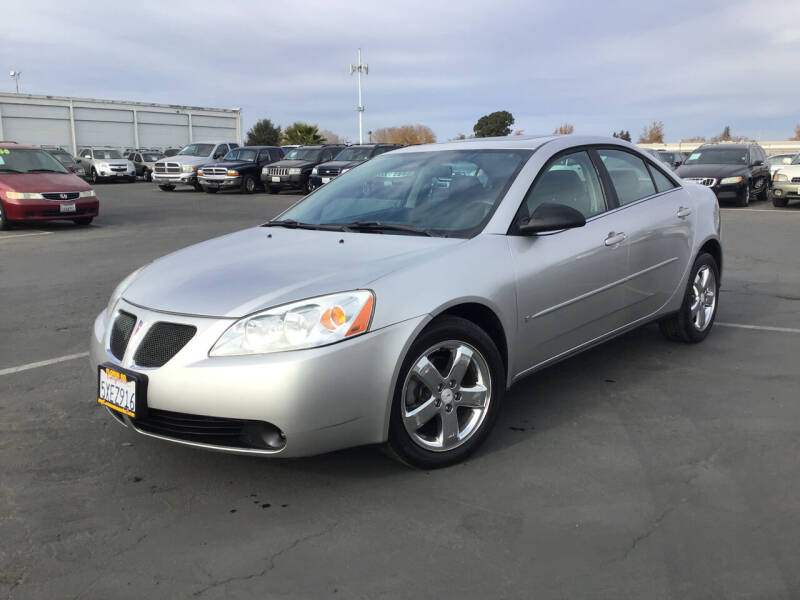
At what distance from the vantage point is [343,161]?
2466 centimetres

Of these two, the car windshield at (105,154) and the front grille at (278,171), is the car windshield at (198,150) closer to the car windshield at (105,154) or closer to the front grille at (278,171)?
the front grille at (278,171)

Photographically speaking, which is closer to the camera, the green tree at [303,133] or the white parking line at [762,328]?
the white parking line at [762,328]

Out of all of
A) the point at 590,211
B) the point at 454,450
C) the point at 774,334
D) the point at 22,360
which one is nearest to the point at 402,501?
the point at 454,450

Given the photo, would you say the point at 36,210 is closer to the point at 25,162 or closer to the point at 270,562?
the point at 25,162

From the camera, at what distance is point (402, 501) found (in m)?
3.25

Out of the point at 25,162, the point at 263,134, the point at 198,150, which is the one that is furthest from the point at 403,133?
the point at 25,162

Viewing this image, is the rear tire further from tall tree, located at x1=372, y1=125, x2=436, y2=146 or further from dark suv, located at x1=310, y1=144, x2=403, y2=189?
tall tree, located at x1=372, y1=125, x2=436, y2=146

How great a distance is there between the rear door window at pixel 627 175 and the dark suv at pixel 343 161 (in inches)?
737

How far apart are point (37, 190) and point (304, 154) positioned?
45.6ft

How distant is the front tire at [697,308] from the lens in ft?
18.2

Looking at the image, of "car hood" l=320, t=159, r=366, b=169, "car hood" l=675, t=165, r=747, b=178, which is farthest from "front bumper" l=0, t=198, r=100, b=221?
→ "car hood" l=675, t=165, r=747, b=178

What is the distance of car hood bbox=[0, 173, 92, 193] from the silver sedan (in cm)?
1103

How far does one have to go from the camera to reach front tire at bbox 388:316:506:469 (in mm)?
3389

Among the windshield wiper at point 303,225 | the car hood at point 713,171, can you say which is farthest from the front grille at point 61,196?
the car hood at point 713,171
